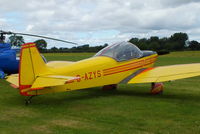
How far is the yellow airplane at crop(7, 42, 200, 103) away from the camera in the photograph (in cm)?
702

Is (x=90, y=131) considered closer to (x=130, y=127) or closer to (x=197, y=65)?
(x=130, y=127)

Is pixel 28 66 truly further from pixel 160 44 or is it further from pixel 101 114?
pixel 160 44

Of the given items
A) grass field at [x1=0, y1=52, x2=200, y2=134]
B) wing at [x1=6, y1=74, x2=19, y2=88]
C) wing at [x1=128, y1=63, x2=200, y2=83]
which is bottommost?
grass field at [x1=0, y1=52, x2=200, y2=134]

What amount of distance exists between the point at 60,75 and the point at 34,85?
918 mm

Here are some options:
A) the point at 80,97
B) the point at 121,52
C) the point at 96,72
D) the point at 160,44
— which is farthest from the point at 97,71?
the point at 160,44

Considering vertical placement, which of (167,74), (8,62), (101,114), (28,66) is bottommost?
(101,114)

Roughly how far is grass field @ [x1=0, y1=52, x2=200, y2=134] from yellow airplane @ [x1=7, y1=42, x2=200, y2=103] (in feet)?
1.72

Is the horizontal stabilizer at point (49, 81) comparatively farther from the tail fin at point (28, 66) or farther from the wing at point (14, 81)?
the wing at point (14, 81)

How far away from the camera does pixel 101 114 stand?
6.39m

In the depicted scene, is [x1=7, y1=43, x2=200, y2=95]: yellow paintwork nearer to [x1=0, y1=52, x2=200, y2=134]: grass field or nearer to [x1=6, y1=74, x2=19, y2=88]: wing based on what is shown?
[x1=6, y1=74, x2=19, y2=88]: wing

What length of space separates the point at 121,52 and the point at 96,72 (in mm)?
1614

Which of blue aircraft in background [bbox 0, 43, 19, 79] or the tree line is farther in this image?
the tree line

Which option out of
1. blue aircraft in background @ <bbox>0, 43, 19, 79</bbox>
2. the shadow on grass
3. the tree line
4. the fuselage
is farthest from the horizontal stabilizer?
the tree line

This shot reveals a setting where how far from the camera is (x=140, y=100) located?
27.1ft
